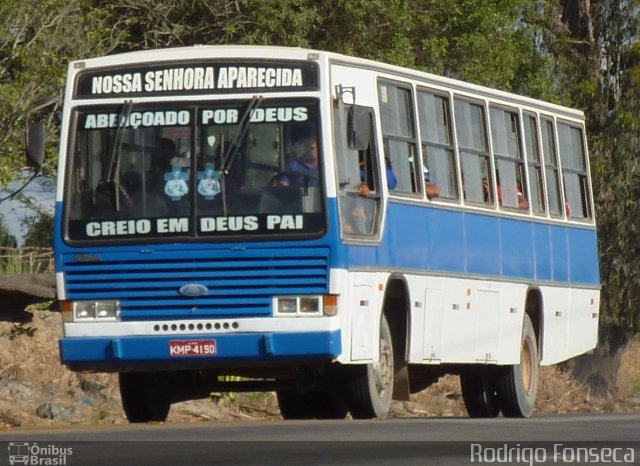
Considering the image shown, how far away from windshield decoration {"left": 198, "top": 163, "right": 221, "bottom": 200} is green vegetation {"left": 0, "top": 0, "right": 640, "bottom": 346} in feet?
28.5

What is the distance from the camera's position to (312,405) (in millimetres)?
19562

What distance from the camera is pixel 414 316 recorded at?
17234 mm

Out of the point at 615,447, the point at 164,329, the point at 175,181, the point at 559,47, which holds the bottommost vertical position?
the point at 615,447

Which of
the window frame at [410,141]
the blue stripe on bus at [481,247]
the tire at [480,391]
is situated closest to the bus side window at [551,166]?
the blue stripe on bus at [481,247]

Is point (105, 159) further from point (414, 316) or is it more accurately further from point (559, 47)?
point (559, 47)

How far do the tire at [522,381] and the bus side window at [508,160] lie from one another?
1289 millimetres

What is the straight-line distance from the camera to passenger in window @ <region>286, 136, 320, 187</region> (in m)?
15.6

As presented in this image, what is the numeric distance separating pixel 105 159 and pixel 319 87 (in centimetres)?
181

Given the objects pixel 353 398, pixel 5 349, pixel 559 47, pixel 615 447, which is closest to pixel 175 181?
pixel 353 398

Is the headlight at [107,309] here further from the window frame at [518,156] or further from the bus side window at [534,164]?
the bus side window at [534,164]

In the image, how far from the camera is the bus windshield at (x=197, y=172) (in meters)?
15.6

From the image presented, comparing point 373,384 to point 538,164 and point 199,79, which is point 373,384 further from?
point 538,164

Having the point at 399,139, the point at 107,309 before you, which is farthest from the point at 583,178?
the point at 107,309

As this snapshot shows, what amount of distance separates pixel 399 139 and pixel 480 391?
415 centimetres
